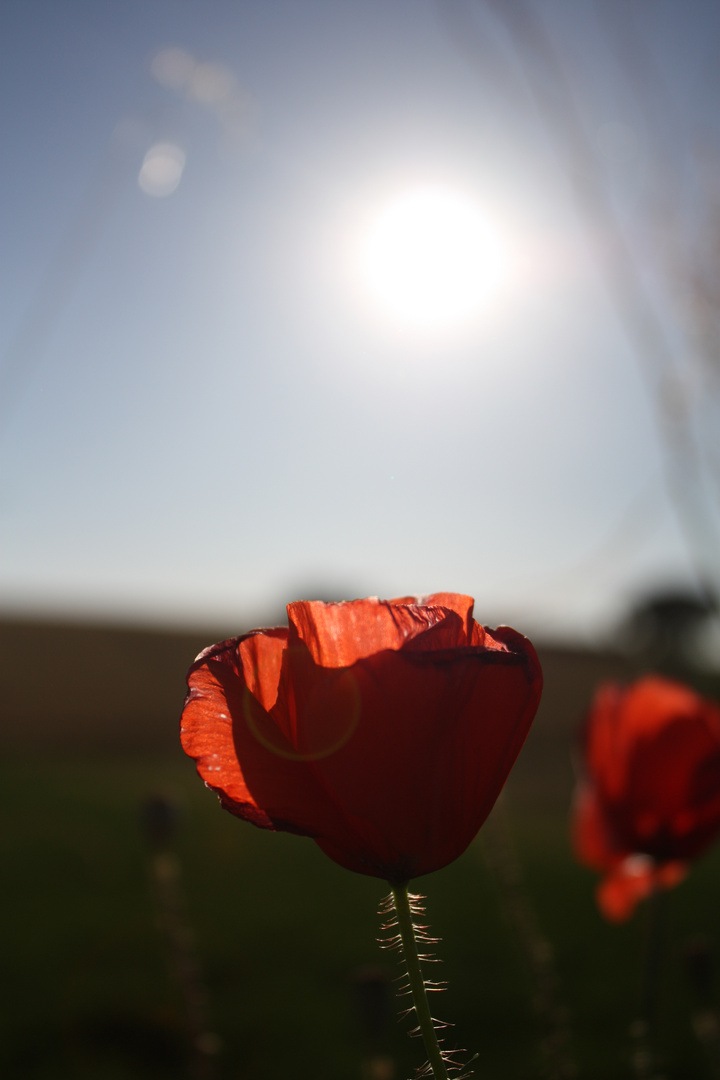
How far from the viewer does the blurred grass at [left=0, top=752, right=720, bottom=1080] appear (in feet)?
3.42

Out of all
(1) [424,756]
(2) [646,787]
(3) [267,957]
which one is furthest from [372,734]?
(3) [267,957]

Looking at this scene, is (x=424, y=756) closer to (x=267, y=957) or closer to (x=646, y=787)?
(x=646, y=787)

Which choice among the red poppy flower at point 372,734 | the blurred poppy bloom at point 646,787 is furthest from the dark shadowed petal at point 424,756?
the blurred poppy bloom at point 646,787

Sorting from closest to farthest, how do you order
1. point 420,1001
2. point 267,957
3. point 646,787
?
point 420,1001, point 646,787, point 267,957

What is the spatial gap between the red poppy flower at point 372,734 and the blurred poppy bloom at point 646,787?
44 centimetres

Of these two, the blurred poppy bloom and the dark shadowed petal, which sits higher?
the dark shadowed petal

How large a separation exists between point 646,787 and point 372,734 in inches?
18.9

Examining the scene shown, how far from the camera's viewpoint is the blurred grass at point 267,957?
3.42 ft

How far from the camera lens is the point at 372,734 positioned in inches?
11.6

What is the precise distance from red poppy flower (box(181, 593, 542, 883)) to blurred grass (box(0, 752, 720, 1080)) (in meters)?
0.49

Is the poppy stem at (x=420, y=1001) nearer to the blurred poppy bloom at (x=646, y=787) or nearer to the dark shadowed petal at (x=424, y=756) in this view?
the dark shadowed petal at (x=424, y=756)

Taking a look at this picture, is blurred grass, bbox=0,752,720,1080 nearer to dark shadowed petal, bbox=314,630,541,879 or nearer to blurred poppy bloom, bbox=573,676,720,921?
blurred poppy bloom, bbox=573,676,720,921

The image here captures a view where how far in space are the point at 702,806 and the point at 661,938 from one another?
118 mm

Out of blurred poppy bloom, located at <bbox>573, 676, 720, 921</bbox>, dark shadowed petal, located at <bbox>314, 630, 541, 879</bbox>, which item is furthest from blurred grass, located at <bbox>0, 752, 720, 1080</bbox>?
dark shadowed petal, located at <bbox>314, 630, 541, 879</bbox>
